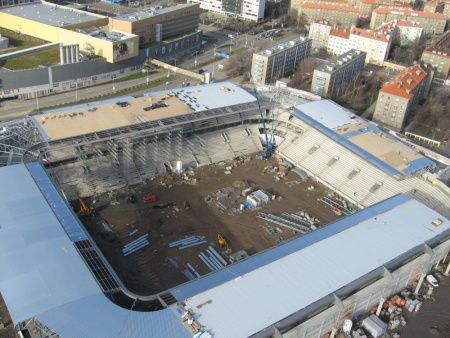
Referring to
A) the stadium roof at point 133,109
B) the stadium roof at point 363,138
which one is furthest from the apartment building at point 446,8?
the stadium roof at point 133,109

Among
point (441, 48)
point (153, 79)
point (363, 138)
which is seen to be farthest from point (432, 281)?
point (441, 48)

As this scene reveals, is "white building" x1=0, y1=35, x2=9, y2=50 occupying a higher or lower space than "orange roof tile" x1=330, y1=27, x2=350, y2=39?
lower

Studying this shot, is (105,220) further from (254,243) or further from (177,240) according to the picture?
(254,243)

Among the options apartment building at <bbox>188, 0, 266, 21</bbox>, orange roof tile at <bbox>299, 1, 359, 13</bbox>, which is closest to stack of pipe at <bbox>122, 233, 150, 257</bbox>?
apartment building at <bbox>188, 0, 266, 21</bbox>

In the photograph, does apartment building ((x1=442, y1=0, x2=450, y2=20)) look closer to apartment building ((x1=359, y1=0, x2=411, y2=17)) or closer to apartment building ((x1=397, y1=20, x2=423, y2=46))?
apartment building ((x1=359, y1=0, x2=411, y2=17))

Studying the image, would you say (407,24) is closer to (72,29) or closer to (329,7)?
(329,7)
